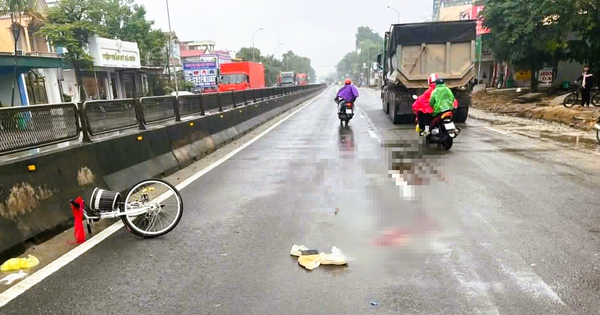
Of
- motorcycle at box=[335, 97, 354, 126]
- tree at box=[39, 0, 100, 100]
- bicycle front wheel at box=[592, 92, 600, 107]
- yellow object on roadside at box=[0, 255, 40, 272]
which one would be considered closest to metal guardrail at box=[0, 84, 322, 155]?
yellow object on roadside at box=[0, 255, 40, 272]

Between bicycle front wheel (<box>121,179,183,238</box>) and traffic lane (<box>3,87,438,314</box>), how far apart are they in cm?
14

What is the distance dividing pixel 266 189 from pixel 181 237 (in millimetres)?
2190

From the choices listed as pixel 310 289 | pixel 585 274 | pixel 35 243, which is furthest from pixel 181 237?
pixel 585 274

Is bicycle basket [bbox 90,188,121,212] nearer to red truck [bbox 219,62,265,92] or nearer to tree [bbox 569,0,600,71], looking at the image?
tree [bbox 569,0,600,71]

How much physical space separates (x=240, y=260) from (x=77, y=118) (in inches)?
133

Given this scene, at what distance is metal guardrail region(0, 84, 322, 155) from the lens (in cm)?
480

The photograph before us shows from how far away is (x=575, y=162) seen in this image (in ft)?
26.7

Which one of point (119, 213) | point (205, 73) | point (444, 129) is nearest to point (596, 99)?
point (444, 129)

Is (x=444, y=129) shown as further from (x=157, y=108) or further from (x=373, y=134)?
(x=157, y=108)

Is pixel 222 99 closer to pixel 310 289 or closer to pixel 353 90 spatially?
pixel 353 90

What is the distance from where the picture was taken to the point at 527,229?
182 inches

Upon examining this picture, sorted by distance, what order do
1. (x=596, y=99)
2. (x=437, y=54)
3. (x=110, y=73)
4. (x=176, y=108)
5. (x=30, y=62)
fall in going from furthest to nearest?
1. (x=110, y=73)
2. (x=30, y=62)
3. (x=596, y=99)
4. (x=437, y=54)
5. (x=176, y=108)

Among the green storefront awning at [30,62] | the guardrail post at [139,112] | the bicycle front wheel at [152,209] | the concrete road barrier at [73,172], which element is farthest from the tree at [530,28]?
the green storefront awning at [30,62]

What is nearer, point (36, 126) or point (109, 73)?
point (36, 126)
